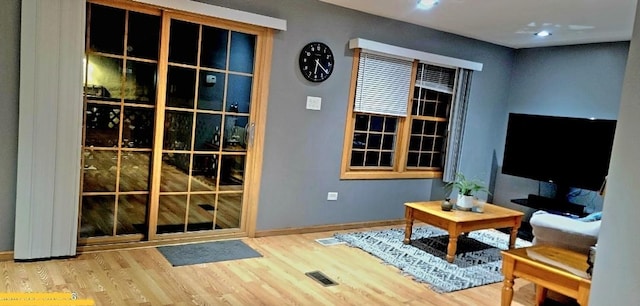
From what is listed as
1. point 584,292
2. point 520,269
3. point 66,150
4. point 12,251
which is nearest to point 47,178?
point 66,150

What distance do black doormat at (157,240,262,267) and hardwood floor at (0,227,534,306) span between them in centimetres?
9

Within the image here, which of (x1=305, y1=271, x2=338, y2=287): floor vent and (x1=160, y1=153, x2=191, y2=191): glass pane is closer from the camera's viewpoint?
(x1=305, y1=271, x2=338, y2=287): floor vent

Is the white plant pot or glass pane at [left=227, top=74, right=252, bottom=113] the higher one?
glass pane at [left=227, top=74, right=252, bottom=113]

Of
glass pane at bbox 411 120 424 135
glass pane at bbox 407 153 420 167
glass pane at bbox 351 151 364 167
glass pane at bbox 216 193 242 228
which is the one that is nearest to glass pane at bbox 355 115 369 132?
glass pane at bbox 351 151 364 167

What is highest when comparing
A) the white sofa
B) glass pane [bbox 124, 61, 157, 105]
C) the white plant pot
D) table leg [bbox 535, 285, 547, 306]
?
glass pane [bbox 124, 61, 157, 105]

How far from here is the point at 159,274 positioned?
3.37 meters

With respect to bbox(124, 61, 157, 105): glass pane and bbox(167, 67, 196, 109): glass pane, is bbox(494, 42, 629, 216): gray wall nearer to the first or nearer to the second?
bbox(167, 67, 196, 109): glass pane

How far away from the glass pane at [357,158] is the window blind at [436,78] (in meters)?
1.07

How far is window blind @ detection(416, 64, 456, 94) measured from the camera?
5.41m

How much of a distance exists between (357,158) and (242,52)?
1.79 metres

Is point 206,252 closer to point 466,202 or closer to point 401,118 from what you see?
point 466,202

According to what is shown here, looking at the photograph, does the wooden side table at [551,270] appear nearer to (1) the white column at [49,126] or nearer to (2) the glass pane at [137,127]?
(2) the glass pane at [137,127]

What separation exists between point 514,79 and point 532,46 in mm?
484

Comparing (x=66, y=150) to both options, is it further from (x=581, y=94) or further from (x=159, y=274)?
(x=581, y=94)
